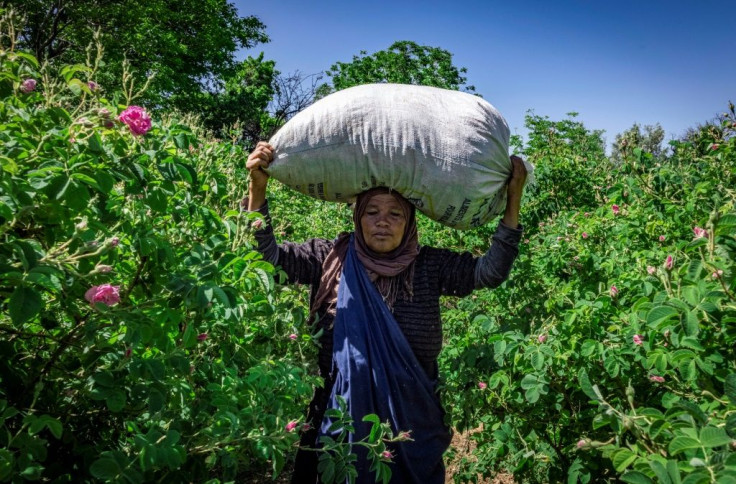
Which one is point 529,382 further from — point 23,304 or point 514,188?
point 23,304

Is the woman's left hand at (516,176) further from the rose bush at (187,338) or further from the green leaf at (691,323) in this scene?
the green leaf at (691,323)

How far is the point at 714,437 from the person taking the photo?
895 millimetres

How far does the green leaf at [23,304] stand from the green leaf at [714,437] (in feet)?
3.64

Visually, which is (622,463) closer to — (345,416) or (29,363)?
(345,416)

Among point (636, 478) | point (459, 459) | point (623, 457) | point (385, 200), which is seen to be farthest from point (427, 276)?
point (459, 459)

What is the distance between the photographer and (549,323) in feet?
6.30

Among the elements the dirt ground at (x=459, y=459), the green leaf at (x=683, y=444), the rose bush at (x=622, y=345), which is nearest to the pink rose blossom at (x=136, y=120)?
the rose bush at (x=622, y=345)

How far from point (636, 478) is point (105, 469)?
3.14 feet

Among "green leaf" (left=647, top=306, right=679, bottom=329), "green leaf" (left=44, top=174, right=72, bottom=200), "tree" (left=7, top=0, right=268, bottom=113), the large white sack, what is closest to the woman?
the large white sack

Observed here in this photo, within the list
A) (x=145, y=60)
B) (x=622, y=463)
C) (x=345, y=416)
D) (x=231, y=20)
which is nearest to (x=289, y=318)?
(x=345, y=416)

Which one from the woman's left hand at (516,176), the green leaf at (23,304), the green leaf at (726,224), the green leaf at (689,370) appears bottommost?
the green leaf at (689,370)

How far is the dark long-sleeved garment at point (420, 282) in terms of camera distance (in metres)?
2.10

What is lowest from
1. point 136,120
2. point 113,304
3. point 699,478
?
Answer: point 699,478

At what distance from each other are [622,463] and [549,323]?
2.83 ft
